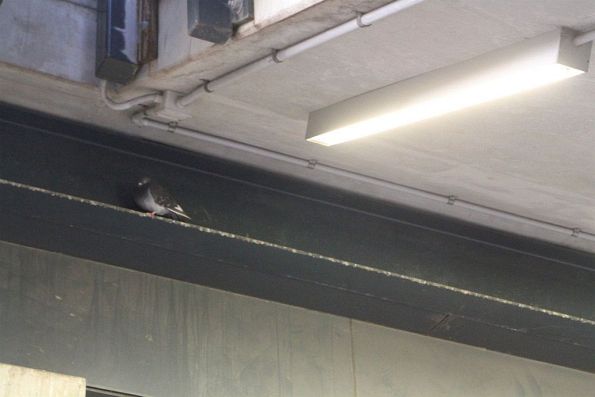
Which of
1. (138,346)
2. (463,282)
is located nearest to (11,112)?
(138,346)

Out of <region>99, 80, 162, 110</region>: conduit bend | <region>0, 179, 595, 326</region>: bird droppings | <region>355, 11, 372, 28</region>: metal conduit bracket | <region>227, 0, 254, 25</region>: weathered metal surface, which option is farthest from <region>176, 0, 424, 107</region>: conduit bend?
<region>0, 179, 595, 326</region>: bird droppings

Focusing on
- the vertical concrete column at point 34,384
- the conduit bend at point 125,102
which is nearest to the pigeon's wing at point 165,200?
the conduit bend at point 125,102

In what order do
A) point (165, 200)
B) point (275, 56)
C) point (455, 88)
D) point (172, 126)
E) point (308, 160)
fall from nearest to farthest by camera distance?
point (455, 88) < point (275, 56) < point (165, 200) < point (172, 126) < point (308, 160)

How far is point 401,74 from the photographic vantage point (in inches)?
216

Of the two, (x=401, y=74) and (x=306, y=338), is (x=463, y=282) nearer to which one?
(x=306, y=338)

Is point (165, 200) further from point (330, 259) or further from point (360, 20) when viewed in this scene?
point (360, 20)

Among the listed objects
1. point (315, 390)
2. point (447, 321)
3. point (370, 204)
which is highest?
A: point (370, 204)

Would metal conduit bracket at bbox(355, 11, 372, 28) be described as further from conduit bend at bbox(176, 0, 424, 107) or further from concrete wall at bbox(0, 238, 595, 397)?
concrete wall at bbox(0, 238, 595, 397)

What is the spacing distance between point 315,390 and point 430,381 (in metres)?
0.80

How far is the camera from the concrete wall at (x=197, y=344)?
20.8 feet

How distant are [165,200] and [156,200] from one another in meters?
0.07

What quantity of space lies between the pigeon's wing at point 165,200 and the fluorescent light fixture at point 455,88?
0.81 m

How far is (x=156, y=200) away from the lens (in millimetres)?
6156

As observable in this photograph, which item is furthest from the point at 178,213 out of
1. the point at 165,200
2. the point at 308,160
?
the point at 308,160
